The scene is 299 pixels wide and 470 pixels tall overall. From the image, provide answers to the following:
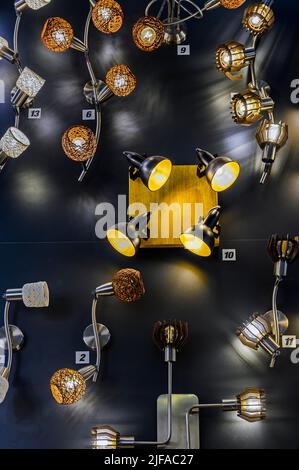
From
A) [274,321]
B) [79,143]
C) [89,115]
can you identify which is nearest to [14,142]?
[79,143]

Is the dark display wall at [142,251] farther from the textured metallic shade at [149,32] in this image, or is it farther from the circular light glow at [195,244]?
the textured metallic shade at [149,32]

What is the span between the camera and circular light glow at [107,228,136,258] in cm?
218

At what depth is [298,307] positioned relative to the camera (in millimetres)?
2250

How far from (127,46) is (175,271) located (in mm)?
1006

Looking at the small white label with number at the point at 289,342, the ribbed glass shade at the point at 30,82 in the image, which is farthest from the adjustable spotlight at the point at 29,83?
the small white label with number at the point at 289,342

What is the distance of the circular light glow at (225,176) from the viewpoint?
2.20m

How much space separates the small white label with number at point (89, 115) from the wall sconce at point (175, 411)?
918 mm

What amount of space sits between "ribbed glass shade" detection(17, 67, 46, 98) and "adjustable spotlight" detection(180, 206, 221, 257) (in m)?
0.82

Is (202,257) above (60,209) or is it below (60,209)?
below

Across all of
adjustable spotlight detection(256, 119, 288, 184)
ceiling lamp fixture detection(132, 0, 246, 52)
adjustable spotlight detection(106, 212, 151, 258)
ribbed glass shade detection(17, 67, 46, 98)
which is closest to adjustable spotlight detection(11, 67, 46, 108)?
ribbed glass shade detection(17, 67, 46, 98)

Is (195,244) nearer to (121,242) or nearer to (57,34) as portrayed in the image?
(121,242)

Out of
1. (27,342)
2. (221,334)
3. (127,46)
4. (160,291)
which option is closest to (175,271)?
(160,291)

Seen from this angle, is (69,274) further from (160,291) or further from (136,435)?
(136,435)

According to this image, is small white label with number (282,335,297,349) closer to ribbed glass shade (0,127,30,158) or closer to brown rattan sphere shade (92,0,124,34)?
ribbed glass shade (0,127,30,158)
